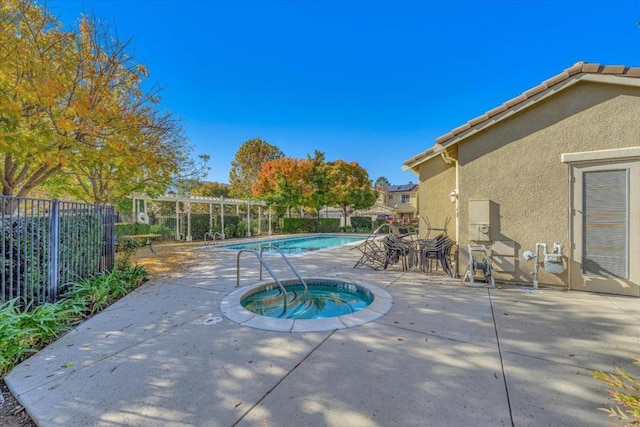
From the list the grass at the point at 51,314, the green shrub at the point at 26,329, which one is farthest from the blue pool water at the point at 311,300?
the green shrub at the point at 26,329

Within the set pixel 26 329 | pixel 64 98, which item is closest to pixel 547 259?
pixel 26 329

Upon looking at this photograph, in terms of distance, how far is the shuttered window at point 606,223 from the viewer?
18.5 feet

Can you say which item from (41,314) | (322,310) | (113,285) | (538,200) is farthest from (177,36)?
(538,200)

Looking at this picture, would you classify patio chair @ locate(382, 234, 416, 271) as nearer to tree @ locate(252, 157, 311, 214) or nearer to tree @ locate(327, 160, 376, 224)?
tree @ locate(252, 157, 311, 214)

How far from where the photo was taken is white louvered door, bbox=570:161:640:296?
5555mm

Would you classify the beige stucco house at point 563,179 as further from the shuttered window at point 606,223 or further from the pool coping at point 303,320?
the pool coping at point 303,320

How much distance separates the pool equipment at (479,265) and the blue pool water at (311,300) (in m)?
2.57

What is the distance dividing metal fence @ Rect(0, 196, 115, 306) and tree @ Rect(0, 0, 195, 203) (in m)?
1.65

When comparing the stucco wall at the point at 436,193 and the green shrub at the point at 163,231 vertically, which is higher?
the stucco wall at the point at 436,193

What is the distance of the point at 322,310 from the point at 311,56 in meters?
13.0

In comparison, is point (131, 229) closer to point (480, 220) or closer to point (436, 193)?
point (436, 193)

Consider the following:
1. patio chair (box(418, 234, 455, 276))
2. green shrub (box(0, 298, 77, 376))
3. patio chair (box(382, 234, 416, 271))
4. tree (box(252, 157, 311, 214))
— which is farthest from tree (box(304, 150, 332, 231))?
green shrub (box(0, 298, 77, 376))

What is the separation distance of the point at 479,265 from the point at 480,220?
3.58 ft

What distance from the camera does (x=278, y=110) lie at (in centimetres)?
1909
